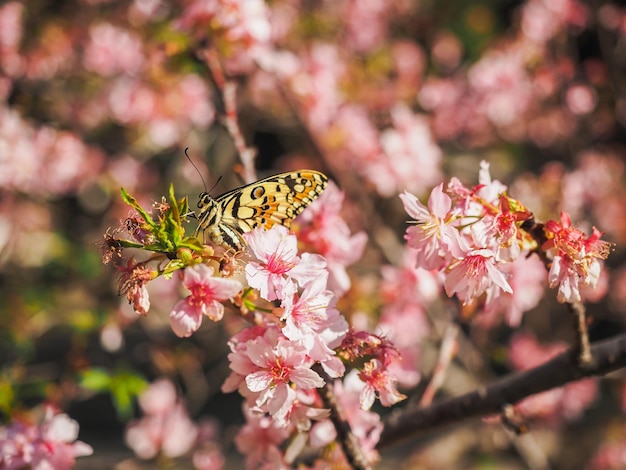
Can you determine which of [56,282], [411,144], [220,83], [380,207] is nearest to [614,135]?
[380,207]

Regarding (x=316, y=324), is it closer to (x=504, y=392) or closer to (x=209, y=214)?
(x=209, y=214)

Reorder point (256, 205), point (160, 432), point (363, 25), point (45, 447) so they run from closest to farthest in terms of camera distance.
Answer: point (256, 205)
point (45, 447)
point (160, 432)
point (363, 25)

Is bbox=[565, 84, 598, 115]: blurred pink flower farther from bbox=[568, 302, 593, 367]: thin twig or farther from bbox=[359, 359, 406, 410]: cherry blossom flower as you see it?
bbox=[359, 359, 406, 410]: cherry blossom flower

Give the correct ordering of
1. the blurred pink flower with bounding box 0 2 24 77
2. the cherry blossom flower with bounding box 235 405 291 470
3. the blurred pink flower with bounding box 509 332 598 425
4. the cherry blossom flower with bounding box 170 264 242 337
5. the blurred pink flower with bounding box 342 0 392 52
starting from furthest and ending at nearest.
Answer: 1. the blurred pink flower with bounding box 342 0 392 52
2. the blurred pink flower with bounding box 0 2 24 77
3. the blurred pink flower with bounding box 509 332 598 425
4. the cherry blossom flower with bounding box 235 405 291 470
5. the cherry blossom flower with bounding box 170 264 242 337

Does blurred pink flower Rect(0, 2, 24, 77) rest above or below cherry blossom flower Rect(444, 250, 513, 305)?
above

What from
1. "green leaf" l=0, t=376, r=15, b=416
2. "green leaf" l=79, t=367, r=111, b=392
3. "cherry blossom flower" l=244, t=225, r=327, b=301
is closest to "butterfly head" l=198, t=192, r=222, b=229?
"cherry blossom flower" l=244, t=225, r=327, b=301

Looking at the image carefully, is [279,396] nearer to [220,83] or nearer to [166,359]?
[220,83]

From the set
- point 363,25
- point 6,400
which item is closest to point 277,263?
point 6,400
